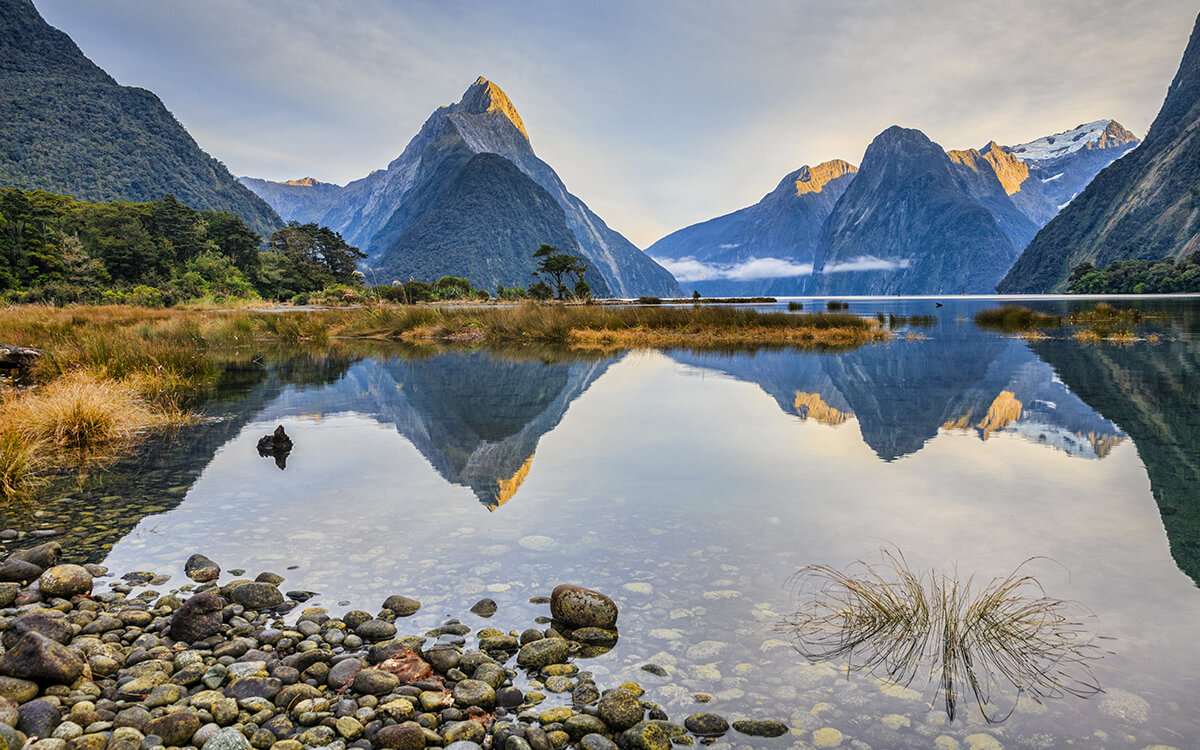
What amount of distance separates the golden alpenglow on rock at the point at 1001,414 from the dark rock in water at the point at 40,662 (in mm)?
11077

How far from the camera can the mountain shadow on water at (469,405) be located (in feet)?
27.5

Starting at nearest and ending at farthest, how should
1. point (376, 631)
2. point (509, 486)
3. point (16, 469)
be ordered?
point (376, 631), point (16, 469), point (509, 486)

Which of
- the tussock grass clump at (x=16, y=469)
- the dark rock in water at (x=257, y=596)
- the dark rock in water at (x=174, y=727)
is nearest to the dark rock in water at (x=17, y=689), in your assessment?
the dark rock in water at (x=174, y=727)

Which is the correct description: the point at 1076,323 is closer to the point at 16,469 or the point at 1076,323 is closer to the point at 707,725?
the point at 707,725

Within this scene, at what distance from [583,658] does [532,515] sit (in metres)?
2.63

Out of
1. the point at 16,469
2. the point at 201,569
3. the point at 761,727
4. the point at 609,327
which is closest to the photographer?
the point at 761,727

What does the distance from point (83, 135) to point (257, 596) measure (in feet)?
684

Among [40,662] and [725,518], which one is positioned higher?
[725,518]

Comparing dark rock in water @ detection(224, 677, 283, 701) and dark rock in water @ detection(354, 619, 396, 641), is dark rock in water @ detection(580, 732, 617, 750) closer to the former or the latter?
dark rock in water @ detection(354, 619, 396, 641)

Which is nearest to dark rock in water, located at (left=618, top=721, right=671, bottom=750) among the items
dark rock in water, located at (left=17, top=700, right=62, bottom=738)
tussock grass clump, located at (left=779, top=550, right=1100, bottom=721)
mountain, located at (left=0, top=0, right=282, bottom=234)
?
tussock grass clump, located at (left=779, top=550, right=1100, bottom=721)

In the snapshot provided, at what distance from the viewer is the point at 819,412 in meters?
12.3

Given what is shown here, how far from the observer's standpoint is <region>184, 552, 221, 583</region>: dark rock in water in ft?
A: 15.8


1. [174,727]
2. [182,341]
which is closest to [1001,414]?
[174,727]

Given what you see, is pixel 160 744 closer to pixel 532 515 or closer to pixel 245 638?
pixel 245 638
